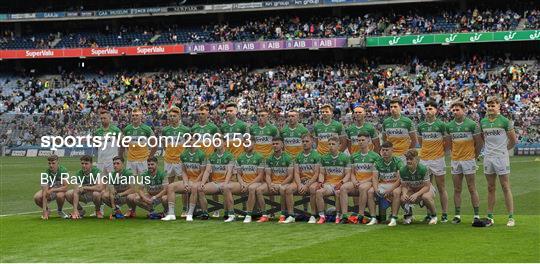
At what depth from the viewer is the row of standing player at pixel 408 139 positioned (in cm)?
1390

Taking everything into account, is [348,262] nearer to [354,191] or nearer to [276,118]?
[354,191]

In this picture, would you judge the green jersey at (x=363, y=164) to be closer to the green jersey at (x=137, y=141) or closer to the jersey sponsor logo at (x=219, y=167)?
the jersey sponsor logo at (x=219, y=167)

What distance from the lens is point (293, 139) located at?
16328 millimetres

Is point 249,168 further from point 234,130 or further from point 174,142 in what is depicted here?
point 174,142

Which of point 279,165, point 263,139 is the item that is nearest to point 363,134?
point 279,165

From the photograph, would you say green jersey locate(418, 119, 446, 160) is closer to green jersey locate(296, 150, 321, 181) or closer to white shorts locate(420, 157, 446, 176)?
white shorts locate(420, 157, 446, 176)

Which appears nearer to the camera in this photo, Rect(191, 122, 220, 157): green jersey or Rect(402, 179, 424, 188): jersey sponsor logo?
Rect(402, 179, 424, 188): jersey sponsor logo

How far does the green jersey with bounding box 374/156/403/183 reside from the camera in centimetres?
1448

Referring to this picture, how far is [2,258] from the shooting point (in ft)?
37.5

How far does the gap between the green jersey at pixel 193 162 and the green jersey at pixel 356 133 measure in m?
2.92

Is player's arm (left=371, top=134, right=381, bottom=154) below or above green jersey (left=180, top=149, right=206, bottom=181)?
above

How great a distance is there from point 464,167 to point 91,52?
4656 centimetres

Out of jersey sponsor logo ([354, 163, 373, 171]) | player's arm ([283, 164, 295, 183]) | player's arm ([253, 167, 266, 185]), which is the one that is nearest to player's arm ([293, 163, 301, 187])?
player's arm ([283, 164, 295, 183])

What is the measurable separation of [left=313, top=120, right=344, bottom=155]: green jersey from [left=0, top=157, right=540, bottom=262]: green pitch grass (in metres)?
2.28
